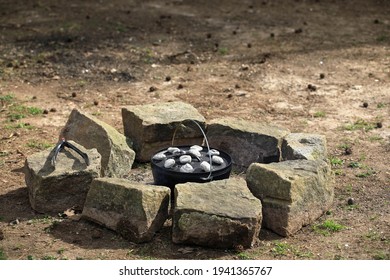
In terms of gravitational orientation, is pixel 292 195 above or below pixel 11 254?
above

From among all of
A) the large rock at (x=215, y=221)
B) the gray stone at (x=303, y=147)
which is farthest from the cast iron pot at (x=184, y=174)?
the gray stone at (x=303, y=147)

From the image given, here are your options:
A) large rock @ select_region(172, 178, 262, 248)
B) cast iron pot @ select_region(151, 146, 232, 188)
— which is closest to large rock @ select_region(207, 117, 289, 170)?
cast iron pot @ select_region(151, 146, 232, 188)

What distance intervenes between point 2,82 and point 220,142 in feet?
14.2

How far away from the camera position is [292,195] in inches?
261

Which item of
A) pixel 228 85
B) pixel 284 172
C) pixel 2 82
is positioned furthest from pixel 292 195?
pixel 2 82

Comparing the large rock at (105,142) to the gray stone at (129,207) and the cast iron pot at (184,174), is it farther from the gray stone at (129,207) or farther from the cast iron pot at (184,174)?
the gray stone at (129,207)

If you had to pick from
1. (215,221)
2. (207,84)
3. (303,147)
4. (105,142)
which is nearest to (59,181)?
(105,142)

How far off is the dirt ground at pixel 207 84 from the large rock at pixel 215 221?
0.11m

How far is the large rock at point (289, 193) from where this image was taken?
6.63 meters

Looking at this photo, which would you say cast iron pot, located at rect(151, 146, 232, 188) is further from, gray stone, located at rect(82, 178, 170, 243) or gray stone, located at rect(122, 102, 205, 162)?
gray stone, located at rect(122, 102, 205, 162)

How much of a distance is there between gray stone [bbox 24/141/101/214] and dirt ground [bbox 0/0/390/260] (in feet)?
0.53

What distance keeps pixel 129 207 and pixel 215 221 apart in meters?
0.80

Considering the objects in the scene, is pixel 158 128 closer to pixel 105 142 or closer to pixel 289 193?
pixel 105 142

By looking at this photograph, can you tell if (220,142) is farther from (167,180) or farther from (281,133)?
(167,180)
